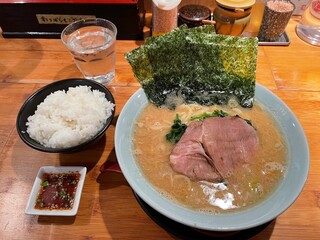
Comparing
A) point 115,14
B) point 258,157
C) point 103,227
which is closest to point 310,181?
point 258,157

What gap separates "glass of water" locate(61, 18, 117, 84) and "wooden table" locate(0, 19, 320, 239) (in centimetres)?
11

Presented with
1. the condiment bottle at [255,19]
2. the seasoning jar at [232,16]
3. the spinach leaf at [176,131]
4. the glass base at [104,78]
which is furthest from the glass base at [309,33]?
the glass base at [104,78]

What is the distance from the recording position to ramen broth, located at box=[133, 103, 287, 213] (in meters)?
1.09

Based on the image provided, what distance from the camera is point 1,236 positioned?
1.15 metres

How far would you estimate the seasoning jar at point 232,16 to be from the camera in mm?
1782

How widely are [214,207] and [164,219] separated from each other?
21cm

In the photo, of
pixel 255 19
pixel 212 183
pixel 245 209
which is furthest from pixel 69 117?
pixel 255 19

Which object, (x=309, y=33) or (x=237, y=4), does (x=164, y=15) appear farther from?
(x=309, y=33)

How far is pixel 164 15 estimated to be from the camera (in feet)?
5.99

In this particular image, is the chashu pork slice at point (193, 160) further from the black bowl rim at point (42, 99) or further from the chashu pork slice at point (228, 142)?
the black bowl rim at point (42, 99)

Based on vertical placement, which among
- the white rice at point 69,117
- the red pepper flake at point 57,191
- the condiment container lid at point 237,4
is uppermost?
the condiment container lid at point 237,4

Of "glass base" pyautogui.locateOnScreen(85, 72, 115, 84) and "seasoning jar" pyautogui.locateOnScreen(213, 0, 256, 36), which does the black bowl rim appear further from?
"seasoning jar" pyautogui.locateOnScreen(213, 0, 256, 36)

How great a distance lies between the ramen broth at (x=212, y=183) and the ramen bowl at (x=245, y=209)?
0.03 metres

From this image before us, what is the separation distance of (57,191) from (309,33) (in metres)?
1.97
